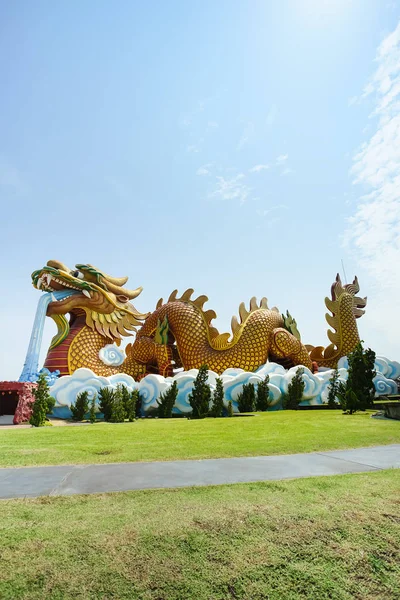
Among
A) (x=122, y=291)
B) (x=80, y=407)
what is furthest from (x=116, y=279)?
(x=80, y=407)

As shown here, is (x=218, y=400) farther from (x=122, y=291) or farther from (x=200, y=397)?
(x=122, y=291)

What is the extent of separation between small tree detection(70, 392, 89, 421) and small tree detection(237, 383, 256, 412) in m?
5.72

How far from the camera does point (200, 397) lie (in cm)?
1313

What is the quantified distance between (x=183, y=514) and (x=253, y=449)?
8.95ft

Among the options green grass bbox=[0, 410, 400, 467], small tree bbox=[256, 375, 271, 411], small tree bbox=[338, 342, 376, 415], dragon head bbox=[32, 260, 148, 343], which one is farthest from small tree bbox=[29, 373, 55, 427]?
small tree bbox=[338, 342, 376, 415]

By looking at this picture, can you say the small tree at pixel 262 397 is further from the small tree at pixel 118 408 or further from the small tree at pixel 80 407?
the small tree at pixel 80 407

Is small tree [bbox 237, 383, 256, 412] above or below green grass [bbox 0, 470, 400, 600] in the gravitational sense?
above

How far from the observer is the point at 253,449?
4.87 meters

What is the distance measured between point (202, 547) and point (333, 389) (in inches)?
599

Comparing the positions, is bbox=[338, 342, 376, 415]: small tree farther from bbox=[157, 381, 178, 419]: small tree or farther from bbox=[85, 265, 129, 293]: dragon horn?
bbox=[85, 265, 129, 293]: dragon horn

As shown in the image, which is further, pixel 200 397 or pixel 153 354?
pixel 153 354

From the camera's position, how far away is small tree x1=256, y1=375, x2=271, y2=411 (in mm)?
14836

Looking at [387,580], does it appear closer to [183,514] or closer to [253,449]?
[183,514]

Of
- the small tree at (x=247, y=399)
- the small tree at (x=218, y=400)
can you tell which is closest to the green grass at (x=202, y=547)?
the small tree at (x=218, y=400)
